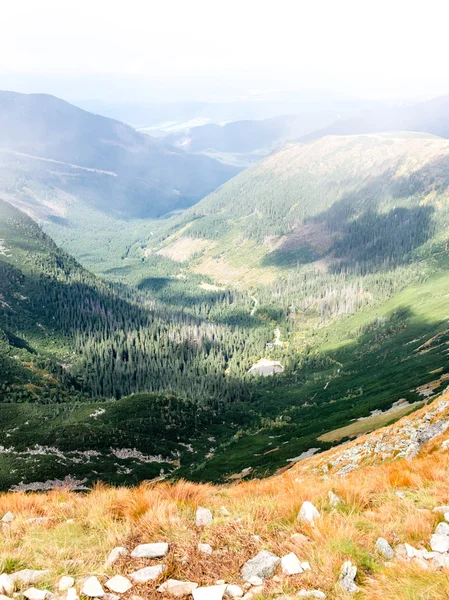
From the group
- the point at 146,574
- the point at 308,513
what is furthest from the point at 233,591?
the point at 308,513

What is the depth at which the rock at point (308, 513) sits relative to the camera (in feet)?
37.8

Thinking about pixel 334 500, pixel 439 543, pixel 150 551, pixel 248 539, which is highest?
pixel 439 543

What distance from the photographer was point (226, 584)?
9.20 meters

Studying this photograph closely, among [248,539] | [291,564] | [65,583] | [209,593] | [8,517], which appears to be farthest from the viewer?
[8,517]

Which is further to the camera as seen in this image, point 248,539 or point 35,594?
point 248,539

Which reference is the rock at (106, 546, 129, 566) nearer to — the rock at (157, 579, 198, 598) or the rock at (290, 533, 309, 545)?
the rock at (157, 579, 198, 598)

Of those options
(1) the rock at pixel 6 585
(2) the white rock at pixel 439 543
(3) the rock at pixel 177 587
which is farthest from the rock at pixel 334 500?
(1) the rock at pixel 6 585

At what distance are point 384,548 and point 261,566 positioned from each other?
3.24 metres

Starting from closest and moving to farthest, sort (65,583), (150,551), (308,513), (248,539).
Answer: (65,583) → (150,551) → (248,539) → (308,513)

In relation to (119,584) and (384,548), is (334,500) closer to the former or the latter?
(384,548)

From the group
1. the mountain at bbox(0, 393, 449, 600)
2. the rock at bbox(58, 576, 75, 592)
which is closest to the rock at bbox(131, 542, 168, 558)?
the mountain at bbox(0, 393, 449, 600)

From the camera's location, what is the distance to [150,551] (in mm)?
10453

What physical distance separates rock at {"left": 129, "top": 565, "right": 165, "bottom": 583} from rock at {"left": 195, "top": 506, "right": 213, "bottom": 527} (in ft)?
8.31

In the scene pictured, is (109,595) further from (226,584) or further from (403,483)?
(403,483)
